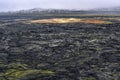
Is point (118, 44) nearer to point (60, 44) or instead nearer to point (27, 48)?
point (60, 44)

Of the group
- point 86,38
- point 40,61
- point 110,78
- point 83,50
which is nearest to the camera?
point 110,78

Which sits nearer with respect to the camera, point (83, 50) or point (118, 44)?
point (83, 50)

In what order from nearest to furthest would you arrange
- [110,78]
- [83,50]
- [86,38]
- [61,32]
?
[110,78] < [83,50] < [86,38] < [61,32]

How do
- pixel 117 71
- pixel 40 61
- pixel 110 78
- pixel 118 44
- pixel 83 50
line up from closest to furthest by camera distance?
1. pixel 110 78
2. pixel 117 71
3. pixel 40 61
4. pixel 83 50
5. pixel 118 44

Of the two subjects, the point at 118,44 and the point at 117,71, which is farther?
the point at 118,44

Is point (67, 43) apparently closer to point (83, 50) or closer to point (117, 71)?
point (83, 50)

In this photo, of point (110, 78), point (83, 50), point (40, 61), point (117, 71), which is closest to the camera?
point (110, 78)

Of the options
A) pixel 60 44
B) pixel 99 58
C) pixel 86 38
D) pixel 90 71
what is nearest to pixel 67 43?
pixel 60 44

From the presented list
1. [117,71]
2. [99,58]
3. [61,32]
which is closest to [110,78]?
[117,71]

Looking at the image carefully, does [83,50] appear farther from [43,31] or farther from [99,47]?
[43,31]
